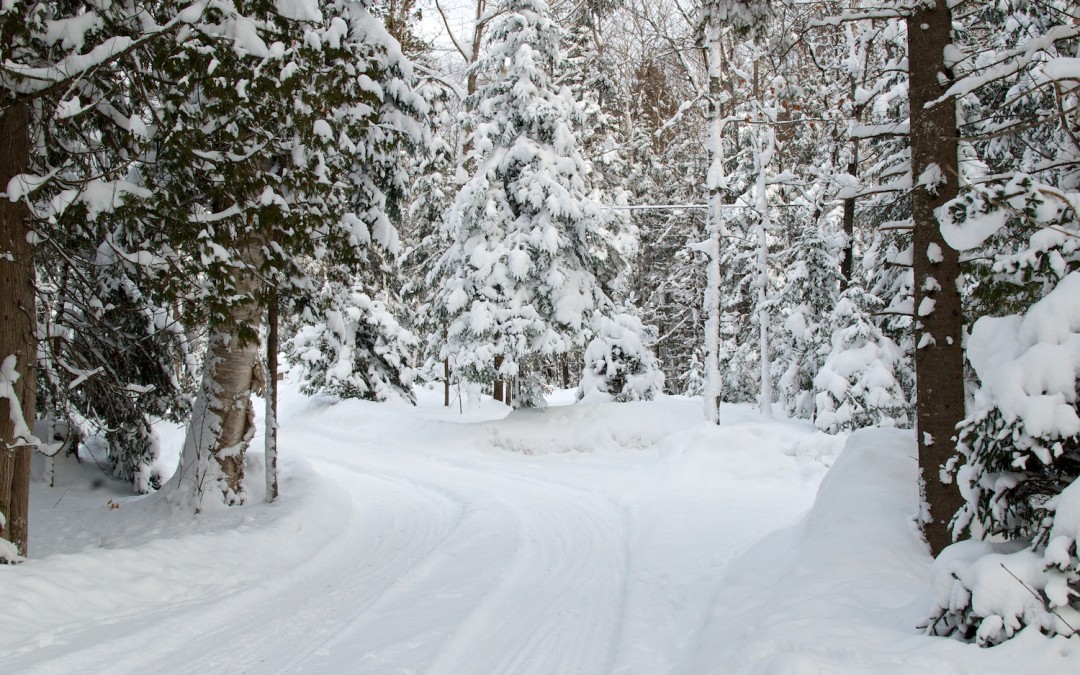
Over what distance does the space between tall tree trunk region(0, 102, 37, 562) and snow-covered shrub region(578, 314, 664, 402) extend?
1389 centimetres

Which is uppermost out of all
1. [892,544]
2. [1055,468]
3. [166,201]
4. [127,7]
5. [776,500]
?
[127,7]

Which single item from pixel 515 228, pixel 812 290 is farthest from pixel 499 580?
pixel 812 290

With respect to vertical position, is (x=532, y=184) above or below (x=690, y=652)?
above

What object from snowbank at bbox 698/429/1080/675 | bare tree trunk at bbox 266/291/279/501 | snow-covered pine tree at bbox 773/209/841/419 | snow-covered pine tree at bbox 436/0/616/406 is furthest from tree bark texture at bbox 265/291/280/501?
snow-covered pine tree at bbox 773/209/841/419

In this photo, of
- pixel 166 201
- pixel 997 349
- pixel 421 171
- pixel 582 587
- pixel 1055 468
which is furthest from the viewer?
pixel 421 171

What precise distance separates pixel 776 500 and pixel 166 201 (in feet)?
29.1

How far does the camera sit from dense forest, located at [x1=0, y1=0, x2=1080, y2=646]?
3.86 m

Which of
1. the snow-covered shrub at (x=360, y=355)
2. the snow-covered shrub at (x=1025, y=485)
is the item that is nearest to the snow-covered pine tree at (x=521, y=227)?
the snow-covered shrub at (x=360, y=355)

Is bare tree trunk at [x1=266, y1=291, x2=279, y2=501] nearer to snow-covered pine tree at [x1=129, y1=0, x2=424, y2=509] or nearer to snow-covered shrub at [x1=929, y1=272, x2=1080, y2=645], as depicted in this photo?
snow-covered pine tree at [x1=129, y1=0, x2=424, y2=509]

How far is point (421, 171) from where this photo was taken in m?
19.7

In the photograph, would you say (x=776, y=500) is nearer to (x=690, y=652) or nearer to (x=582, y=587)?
(x=582, y=587)

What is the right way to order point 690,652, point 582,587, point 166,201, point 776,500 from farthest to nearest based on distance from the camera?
1. point 776,500
2. point 582,587
3. point 166,201
4. point 690,652

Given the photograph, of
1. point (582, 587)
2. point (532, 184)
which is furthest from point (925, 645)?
point (532, 184)

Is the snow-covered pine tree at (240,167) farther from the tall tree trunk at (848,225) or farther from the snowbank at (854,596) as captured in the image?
the tall tree trunk at (848,225)
